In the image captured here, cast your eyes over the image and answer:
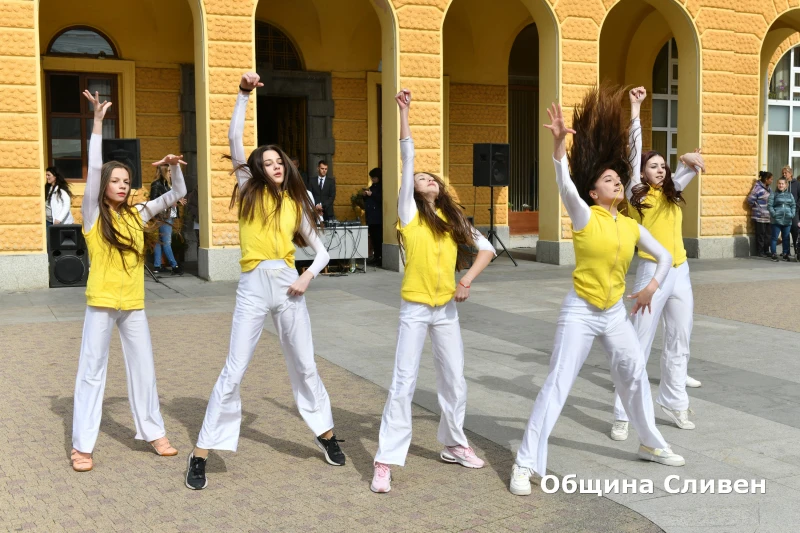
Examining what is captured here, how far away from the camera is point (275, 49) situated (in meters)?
17.6

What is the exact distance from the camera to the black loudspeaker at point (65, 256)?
1316 centimetres

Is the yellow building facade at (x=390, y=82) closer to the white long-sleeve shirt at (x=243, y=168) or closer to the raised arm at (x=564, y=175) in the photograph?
the white long-sleeve shirt at (x=243, y=168)

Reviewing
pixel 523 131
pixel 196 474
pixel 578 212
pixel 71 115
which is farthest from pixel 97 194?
pixel 523 131

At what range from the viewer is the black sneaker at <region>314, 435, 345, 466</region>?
206 inches

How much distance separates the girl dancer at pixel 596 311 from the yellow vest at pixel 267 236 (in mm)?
1487

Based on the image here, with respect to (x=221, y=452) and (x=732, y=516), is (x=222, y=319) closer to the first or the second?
(x=221, y=452)

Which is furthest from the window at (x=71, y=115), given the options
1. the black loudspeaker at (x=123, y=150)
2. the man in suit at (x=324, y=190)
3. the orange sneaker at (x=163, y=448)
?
the orange sneaker at (x=163, y=448)

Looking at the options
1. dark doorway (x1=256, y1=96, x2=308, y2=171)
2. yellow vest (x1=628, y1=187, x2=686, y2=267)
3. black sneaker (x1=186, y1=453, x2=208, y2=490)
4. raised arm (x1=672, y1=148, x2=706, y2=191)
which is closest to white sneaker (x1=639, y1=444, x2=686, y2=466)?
yellow vest (x1=628, y1=187, x2=686, y2=267)

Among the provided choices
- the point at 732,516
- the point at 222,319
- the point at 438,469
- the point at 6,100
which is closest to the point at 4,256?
the point at 6,100

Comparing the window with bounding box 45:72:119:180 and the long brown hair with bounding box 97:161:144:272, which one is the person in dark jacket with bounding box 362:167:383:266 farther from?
the long brown hair with bounding box 97:161:144:272

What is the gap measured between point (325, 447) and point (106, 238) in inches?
65.8

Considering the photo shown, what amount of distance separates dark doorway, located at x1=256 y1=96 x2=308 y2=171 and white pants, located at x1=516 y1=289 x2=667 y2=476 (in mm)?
13425

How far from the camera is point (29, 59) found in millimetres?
12977

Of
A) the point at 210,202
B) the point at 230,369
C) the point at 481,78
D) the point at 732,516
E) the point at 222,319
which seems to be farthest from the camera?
the point at 481,78
